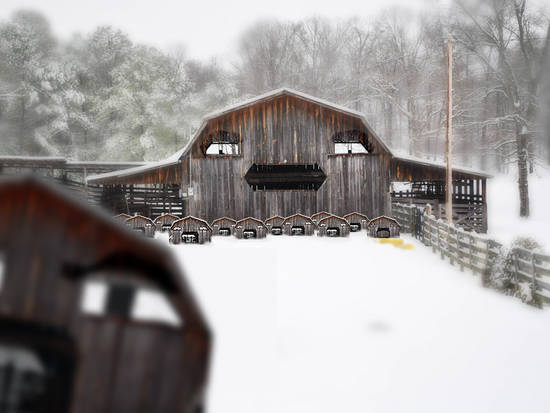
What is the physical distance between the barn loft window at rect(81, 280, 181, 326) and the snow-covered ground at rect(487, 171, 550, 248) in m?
16.1

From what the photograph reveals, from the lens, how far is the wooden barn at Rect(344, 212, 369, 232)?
2259 centimetres

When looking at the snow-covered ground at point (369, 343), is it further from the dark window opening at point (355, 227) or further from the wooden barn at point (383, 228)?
the dark window opening at point (355, 227)

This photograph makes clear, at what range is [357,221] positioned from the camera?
2281cm

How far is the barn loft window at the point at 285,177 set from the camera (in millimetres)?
23234

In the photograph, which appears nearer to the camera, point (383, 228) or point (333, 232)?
point (383, 228)

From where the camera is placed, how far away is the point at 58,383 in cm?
113

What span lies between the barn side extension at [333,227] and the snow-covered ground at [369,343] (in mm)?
8289

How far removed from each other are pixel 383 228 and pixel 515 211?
17.2 meters

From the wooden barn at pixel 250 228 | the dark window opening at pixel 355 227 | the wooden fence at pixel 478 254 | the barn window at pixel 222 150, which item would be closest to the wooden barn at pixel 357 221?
the dark window opening at pixel 355 227

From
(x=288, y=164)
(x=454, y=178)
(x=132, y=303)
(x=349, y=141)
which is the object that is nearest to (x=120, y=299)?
(x=132, y=303)

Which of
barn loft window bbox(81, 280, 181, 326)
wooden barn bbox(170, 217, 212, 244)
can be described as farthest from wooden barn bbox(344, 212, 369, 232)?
barn loft window bbox(81, 280, 181, 326)

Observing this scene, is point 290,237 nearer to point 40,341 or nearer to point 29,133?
point 40,341

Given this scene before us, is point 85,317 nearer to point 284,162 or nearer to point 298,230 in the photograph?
point 298,230

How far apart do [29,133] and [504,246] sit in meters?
38.6
